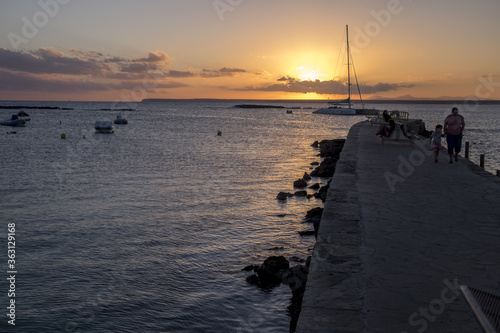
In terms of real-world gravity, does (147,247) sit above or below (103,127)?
below

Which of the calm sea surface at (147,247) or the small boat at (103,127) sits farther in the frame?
the small boat at (103,127)

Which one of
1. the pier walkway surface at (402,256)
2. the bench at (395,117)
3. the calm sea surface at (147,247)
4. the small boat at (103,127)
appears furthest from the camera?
the small boat at (103,127)

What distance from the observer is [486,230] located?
6832mm

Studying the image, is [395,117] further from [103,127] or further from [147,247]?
[103,127]

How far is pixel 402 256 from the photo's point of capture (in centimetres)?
571

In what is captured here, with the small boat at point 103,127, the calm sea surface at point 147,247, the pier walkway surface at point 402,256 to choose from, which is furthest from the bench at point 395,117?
the small boat at point 103,127

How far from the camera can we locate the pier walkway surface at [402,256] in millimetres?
4207

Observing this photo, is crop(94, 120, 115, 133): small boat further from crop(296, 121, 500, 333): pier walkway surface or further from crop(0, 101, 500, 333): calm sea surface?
crop(296, 121, 500, 333): pier walkway surface

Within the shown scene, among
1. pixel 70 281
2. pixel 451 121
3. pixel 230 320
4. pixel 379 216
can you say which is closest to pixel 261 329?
pixel 230 320

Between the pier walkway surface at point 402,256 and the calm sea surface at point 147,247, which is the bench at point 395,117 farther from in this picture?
the pier walkway surface at point 402,256

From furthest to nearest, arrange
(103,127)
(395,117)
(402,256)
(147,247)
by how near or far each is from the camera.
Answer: (103,127) → (395,117) → (147,247) → (402,256)

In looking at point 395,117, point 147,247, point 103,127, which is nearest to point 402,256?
point 147,247

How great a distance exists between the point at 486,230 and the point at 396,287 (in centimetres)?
293

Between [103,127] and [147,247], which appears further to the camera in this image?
[103,127]
